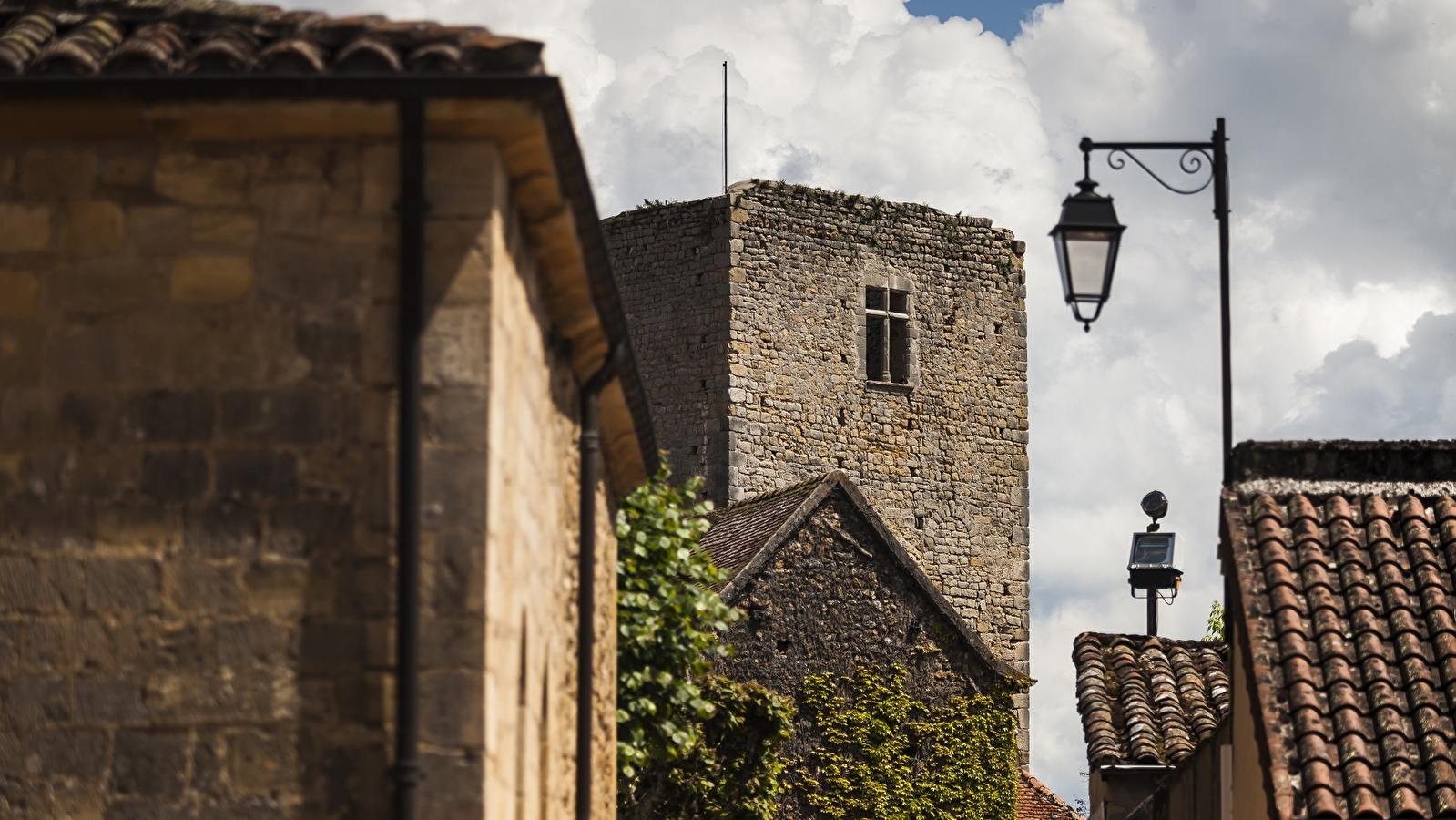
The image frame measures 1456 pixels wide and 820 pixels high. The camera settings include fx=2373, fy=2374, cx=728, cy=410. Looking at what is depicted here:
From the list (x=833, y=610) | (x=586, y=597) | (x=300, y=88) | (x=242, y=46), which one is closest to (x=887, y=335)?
(x=833, y=610)

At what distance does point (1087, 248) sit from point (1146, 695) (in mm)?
5540

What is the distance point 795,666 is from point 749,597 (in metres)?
0.86

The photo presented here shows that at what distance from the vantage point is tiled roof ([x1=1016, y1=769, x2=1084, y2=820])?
101ft

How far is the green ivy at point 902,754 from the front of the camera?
2277 centimetres

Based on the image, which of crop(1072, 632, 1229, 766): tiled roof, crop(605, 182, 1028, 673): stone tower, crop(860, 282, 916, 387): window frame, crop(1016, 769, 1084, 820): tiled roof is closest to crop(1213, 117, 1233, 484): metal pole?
crop(1072, 632, 1229, 766): tiled roof

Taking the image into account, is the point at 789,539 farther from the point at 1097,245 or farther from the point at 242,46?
the point at 242,46

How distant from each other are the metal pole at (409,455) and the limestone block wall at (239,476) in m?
0.05

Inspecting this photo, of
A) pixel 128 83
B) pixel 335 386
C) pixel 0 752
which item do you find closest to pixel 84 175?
pixel 128 83

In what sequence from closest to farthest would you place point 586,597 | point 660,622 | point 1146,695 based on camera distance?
point 586,597, point 660,622, point 1146,695

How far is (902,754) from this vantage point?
2327 cm

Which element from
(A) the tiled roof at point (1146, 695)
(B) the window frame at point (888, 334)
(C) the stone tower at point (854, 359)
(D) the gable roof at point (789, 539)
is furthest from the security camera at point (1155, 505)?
(B) the window frame at point (888, 334)

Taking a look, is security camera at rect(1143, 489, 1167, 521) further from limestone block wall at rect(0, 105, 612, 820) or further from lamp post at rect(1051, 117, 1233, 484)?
limestone block wall at rect(0, 105, 612, 820)

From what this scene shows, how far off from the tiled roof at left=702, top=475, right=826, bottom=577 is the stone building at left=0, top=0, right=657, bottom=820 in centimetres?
1498

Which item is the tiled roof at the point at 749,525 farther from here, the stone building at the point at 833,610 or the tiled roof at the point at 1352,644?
the tiled roof at the point at 1352,644
